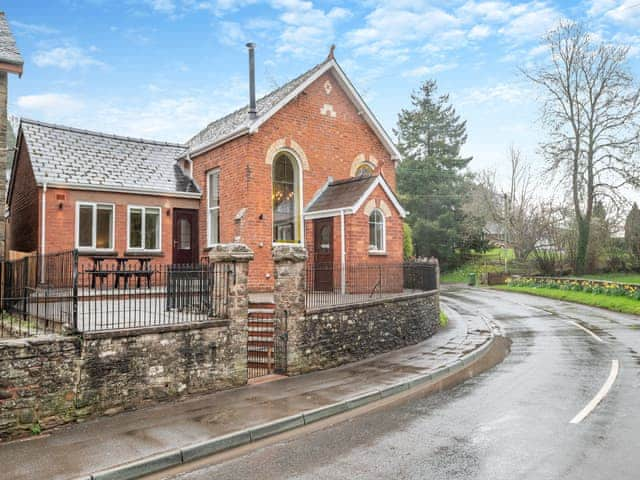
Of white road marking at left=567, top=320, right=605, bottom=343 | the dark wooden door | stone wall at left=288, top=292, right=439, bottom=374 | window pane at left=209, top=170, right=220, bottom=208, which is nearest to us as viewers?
stone wall at left=288, top=292, right=439, bottom=374

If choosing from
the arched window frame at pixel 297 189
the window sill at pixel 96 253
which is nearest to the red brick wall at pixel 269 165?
the arched window frame at pixel 297 189

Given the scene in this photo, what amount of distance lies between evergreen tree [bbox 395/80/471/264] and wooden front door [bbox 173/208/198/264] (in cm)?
2943

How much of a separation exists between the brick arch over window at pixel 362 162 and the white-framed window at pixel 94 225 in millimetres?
8911

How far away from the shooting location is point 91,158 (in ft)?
59.0

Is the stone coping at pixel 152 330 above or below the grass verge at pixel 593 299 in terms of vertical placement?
above

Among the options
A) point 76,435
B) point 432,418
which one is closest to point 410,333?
point 432,418

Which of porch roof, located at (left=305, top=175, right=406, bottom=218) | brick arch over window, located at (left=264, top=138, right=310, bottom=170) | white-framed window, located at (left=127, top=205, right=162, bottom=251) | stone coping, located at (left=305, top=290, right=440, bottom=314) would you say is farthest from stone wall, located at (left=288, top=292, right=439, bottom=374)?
white-framed window, located at (left=127, top=205, right=162, bottom=251)

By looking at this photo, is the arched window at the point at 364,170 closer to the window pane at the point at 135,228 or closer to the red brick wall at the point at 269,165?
the red brick wall at the point at 269,165

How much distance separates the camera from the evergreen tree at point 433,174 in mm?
45594

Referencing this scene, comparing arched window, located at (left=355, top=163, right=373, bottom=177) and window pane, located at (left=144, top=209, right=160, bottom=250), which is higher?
arched window, located at (left=355, top=163, right=373, bottom=177)

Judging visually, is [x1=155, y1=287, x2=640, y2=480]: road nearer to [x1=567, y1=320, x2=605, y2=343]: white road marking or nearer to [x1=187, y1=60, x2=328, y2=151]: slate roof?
[x1=567, y1=320, x2=605, y2=343]: white road marking

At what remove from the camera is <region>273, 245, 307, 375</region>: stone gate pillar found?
992 cm

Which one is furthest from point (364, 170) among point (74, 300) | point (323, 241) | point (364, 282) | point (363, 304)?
point (74, 300)

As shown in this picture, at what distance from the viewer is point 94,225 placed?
16.8m
